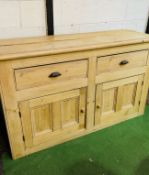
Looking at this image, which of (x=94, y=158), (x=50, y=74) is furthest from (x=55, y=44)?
(x=94, y=158)

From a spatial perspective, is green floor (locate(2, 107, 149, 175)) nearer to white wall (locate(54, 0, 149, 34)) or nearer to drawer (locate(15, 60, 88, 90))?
drawer (locate(15, 60, 88, 90))

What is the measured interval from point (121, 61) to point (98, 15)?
0.64 m

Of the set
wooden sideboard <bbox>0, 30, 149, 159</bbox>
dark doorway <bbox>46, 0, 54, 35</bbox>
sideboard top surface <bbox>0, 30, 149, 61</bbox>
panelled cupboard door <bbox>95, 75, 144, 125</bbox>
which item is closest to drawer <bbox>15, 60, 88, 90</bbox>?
wooden sideboard <bbox>0, 30, 149, 159</bbox>

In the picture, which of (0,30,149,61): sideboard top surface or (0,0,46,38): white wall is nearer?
(0,30,149,61): sideboard top surface

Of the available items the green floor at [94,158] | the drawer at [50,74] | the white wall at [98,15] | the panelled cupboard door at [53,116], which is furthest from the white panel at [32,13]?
the green floor at [94,158]

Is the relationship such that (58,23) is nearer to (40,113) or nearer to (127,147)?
(40,113)

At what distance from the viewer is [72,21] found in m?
1.86

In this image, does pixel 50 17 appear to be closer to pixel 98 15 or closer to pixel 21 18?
pixel 21 18

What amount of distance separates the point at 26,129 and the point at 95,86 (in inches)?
26.1

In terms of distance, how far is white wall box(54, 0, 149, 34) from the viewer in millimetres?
1798

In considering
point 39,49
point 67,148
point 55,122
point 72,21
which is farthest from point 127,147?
point 72,21

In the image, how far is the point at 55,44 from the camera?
1.46 meters

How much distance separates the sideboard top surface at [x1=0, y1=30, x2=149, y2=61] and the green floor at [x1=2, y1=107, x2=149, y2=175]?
0.85 metres

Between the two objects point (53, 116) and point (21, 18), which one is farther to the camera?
point (21, 18)
